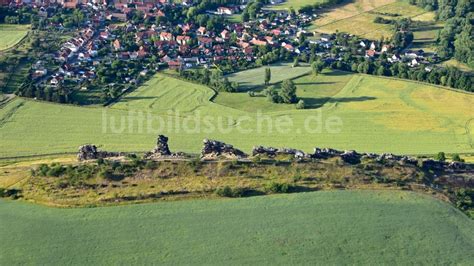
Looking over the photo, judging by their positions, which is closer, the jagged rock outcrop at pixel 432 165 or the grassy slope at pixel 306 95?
the jagged rock outcrop at pixel 432 165

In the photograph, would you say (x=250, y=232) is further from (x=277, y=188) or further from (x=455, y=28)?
(x=455, y=28)

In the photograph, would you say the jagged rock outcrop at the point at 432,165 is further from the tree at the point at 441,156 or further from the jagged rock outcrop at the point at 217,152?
the jagged rock outcrop at the point at 217,152

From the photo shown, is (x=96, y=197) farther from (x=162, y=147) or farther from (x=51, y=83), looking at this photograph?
(x=51, y=83)

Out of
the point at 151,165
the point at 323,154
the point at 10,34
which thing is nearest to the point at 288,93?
the point at 323,154

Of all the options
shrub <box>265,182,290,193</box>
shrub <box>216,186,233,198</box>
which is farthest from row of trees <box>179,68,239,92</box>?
shrub <box>216,186,233,198</box>

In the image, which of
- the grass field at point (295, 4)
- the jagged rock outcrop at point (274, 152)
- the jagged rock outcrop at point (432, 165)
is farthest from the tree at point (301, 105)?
the grass field at point (295, 4)

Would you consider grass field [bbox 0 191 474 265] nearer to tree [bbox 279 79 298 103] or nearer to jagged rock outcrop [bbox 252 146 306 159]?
jagged rock outcrop [bbox 252 146 306 159]
